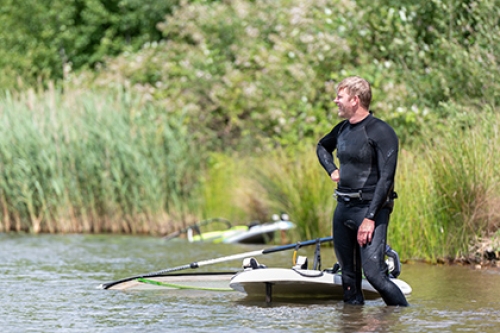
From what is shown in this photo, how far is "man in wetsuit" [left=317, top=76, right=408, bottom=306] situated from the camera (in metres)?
7.84

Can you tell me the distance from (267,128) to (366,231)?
12.3 metres

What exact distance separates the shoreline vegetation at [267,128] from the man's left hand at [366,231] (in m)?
4.06

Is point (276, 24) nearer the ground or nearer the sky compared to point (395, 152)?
nearer the sky

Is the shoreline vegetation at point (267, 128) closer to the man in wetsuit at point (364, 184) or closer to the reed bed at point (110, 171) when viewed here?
the reed bed at point (110, 171)

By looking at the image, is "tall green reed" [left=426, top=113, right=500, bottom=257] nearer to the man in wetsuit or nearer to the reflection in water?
the reflection in water

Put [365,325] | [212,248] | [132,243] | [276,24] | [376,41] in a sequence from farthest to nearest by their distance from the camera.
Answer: [276,24], [376,41], [132,243], [212,248], [365,325]

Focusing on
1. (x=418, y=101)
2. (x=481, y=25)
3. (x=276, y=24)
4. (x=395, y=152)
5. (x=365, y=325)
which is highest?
(x=276, y=24)

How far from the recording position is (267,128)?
20.0 m

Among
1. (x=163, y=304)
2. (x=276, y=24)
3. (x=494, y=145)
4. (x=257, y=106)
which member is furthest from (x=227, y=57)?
(x=163, y=304)

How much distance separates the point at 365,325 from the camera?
7.61 m

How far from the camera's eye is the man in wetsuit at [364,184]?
784 centimetres

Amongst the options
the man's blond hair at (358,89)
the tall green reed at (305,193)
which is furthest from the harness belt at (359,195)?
the tall green reed at (305,193)

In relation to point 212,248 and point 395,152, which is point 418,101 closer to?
point 212,248

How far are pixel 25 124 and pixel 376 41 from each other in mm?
6739
